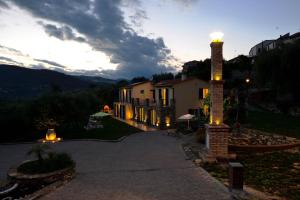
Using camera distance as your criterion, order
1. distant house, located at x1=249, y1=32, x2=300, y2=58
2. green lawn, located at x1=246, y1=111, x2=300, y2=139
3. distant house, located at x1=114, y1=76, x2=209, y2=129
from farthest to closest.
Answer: distant house, located at x1=114, y1=76, x2=209, y2=129
distant house, located at x1=249, y1=32, x2=300, y2=58
green lawn, located at x1=246, y1=111, x2=300, y2=139

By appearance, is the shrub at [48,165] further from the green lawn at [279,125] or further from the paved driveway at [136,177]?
the green lawn at [279,125]

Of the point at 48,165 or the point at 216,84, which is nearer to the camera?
the point at 48,165

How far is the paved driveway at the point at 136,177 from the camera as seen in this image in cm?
820

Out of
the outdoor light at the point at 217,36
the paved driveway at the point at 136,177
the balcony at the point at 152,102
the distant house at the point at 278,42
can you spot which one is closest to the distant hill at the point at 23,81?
the balcony at the point at 152,102

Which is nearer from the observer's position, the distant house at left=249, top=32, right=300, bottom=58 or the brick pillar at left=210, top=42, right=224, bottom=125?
the brick pillar at left=210, top=42, right=224, bottom=125

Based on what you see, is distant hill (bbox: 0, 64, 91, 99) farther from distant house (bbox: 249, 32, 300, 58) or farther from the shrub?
the shrub

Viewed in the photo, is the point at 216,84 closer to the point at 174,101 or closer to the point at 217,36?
the point at 217,36

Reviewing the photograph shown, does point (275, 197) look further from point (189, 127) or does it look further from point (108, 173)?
point (189, 127)

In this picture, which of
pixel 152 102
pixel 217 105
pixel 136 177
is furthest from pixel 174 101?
pixel 136 177

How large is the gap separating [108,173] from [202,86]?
23.9 m

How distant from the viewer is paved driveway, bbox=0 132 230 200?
323 inches

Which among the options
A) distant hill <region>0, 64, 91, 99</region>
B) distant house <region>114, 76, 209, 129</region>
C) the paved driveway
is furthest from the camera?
distant hill <region>0, 64, 91, 99</region>

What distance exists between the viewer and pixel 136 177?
406 inches

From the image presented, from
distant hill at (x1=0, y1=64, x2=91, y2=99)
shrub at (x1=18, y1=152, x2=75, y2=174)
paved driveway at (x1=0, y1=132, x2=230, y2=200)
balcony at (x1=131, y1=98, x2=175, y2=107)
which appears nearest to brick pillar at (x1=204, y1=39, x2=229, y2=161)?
paved driveway at (x1=0, y1=132, x2=230, y2=200)
